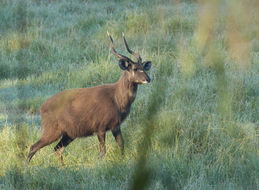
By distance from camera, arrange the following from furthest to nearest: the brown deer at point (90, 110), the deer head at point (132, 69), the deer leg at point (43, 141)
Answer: the deer head at point (132, 69) < the brown deer at point (90, 110) < the deer leg at point (43, 141)

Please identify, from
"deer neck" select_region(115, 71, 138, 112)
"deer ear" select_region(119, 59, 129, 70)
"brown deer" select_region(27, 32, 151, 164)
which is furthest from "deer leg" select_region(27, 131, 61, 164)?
"deer ear" select_region(119, 59, 129, 70)

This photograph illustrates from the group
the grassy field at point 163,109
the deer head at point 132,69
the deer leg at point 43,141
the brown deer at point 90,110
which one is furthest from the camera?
the deer head at point 132,69

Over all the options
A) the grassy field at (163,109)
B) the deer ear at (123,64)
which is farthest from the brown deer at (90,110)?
the grassy field at (163,109)

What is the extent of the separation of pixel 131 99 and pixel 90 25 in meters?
5.73

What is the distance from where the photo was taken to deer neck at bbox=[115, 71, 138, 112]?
13.8 ft

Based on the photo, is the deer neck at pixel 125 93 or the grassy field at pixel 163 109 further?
the deer neck at pixel 125 93

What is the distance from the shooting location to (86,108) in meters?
4.03

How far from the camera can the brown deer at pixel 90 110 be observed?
3.87m

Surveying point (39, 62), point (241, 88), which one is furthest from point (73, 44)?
point (241, 88)

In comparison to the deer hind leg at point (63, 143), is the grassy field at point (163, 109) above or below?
above

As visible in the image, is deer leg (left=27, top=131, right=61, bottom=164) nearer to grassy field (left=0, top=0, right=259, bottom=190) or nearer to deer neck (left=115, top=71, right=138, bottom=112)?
grassy field (left=0, top=0, right=259, bottom=190)

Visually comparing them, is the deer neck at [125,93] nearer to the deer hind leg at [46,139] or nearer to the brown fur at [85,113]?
the brown fur at [85,113]

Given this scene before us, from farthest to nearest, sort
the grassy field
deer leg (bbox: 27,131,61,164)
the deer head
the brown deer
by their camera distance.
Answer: the deer head → the brown deer → deer leg (bbox: 27,131,61,164) → the grassy field

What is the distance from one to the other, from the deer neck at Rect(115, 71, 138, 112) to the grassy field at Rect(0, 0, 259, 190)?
0.22 meters
